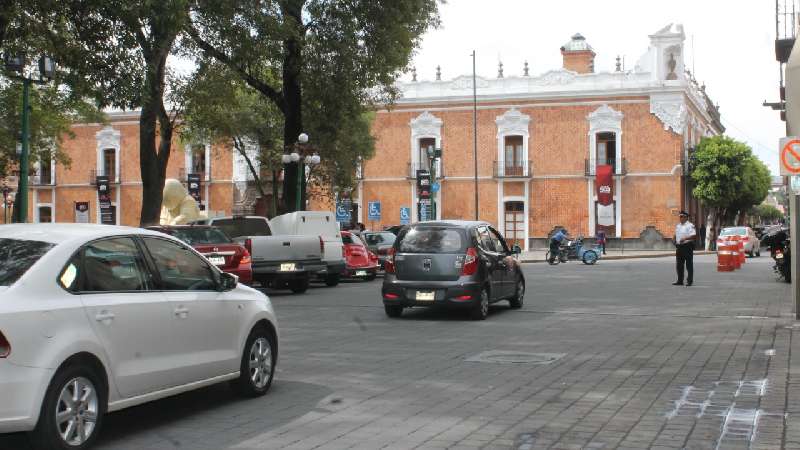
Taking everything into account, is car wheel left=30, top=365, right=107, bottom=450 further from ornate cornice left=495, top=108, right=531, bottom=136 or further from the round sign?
ornate cornice left=495, top=108, right=531, bottom=136

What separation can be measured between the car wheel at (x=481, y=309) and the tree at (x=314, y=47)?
11126 millimetres

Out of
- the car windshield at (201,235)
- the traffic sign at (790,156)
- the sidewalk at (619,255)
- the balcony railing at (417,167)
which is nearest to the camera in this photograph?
the traffic sign at (790,156)

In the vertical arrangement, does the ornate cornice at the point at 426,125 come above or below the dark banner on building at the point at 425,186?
above

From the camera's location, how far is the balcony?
184 feet

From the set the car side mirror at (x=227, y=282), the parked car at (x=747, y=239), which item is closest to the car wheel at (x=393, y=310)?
the car side mirror at (x=227, y=282)

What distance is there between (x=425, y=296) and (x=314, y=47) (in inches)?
543

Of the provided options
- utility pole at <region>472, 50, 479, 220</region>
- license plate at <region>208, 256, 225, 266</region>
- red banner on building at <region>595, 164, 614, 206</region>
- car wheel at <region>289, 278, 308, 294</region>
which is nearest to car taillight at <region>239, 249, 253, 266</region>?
license plate at <region>208, 256, 225, 266</region>

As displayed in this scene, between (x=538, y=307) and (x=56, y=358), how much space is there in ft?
40.2

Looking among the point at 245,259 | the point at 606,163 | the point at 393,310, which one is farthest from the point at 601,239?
the point at 393,310

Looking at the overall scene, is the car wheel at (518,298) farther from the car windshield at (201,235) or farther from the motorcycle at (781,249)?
the motorcycle at (781,249)

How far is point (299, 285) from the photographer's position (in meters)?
21.3

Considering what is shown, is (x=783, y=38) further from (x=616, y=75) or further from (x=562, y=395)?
(x=616, y=75)

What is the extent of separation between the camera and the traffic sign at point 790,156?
523 inches

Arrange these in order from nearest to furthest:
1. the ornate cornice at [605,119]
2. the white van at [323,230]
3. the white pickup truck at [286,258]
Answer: the white pickup truck at [286,258]
the white van at [323,230]
the ornate cornice at [605,119]
